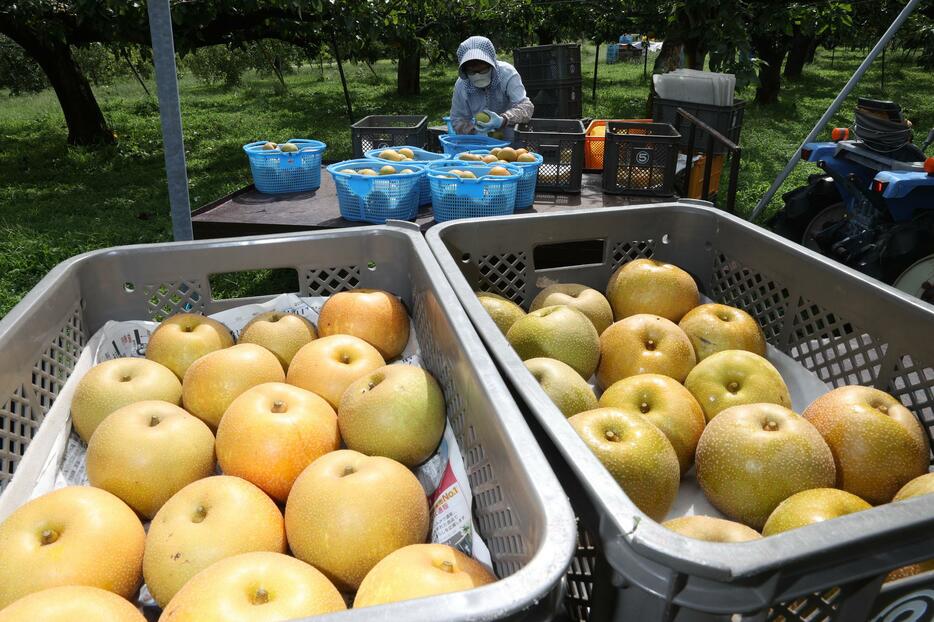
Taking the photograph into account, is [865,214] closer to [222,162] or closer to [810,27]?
[810,27]

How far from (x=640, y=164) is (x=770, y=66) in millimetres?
12292

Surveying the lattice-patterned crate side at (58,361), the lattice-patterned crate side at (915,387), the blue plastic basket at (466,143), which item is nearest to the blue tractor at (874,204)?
the blue plastic basket at (466,143)

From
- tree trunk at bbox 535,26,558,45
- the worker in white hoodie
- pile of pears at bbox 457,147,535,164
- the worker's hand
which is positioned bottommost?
pile of pears at bbox 457,147,535,164

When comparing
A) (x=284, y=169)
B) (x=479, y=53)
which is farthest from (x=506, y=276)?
(x=479, y=53)

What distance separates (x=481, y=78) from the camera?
18.2 ft

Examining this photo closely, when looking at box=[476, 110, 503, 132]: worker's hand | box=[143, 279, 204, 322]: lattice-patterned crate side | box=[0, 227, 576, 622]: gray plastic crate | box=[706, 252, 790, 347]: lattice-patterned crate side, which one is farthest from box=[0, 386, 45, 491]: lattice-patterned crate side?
box=[476, 110, 503, 132]: worker's hand

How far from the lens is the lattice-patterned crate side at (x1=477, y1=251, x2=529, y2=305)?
6.74 feet

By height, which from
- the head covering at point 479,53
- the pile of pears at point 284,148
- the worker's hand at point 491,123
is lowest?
the pile of pears at point 284,148

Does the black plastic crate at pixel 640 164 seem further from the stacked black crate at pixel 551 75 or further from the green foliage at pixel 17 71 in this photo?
the green foliage at pixel 17 71

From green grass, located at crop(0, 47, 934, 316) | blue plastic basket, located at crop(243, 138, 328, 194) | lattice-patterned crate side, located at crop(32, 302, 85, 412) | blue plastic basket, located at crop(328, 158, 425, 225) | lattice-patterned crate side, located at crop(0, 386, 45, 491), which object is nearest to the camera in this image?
lattice-patterned crate side, located at crop(0, 386, 45, 491)

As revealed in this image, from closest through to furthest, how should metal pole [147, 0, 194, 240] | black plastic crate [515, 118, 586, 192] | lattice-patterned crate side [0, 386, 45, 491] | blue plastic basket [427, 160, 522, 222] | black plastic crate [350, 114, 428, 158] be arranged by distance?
1. lattice-patterned crate side [0, 386, 45, 491]
2. metal pole [147, 0, 194, 240]
3. blue plastic basket [427, 160, 522, 222]
4. black plastic crate [515, 118, 586, 192]
5. black plastic crate [350, 114, 428, 158]

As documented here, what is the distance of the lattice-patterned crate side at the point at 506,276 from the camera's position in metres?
2.05

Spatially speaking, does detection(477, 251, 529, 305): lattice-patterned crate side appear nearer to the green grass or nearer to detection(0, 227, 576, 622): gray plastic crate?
detection(0, 227, 576, 622): gray plastic crate

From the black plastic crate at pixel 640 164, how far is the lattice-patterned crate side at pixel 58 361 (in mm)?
3212
